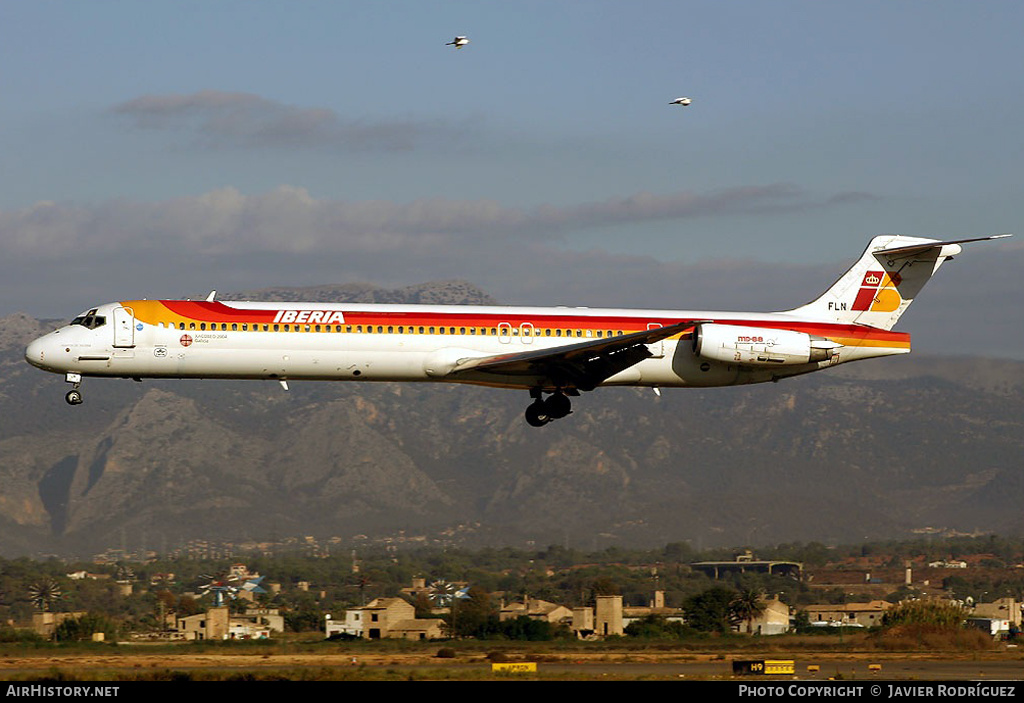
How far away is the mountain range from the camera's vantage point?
129 m

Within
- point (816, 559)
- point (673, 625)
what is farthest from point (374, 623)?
point (816, 559)

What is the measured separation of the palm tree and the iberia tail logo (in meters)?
26.4

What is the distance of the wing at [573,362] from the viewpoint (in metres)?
41.3

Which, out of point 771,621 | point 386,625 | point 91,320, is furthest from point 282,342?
point 771,621

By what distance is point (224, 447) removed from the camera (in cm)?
19050

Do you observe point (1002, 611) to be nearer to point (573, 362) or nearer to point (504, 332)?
point (573, 362)

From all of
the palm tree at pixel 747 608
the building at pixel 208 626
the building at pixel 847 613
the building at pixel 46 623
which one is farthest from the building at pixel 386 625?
the building at pixel 847 613

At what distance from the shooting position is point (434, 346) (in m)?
42.1

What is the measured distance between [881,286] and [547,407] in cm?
1192

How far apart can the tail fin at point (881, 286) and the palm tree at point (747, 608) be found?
26376 millimetres

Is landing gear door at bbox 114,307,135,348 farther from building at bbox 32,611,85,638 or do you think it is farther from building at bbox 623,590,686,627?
building at bbox 623,590,686,627

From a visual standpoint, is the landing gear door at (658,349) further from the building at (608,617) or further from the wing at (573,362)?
the building at (608,617)
